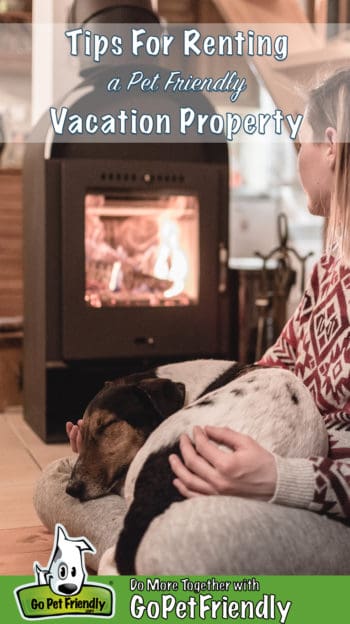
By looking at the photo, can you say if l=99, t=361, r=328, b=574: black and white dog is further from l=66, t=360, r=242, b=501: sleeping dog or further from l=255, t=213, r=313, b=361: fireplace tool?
l=255, t=213, r=313, b=361: fireplace tool

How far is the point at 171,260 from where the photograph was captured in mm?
2693

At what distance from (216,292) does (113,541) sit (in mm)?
1371

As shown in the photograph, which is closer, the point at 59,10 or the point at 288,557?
the point at 288,557

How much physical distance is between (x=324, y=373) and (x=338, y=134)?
0.35 meters

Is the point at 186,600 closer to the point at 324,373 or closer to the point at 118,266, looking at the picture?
the point at 324,373

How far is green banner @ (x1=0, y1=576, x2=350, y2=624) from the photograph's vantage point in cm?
120

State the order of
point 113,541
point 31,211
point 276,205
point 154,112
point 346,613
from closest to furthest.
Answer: point 346,613 → point 113,541 → point 154,112 → point 31,211 → point 276,205

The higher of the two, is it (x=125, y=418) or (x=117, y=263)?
(x=117, y=263)

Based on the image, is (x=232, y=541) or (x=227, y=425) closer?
(x=232, y=541)

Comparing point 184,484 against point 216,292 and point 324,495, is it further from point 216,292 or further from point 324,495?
point 216,292

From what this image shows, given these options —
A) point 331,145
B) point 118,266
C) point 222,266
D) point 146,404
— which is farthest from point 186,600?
point 222,266

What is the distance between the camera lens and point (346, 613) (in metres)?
1.23

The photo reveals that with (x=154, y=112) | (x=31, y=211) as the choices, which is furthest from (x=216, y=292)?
(x=154, y=112)

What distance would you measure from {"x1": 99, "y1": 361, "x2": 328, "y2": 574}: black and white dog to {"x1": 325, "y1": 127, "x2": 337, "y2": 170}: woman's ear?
33 centimetres
